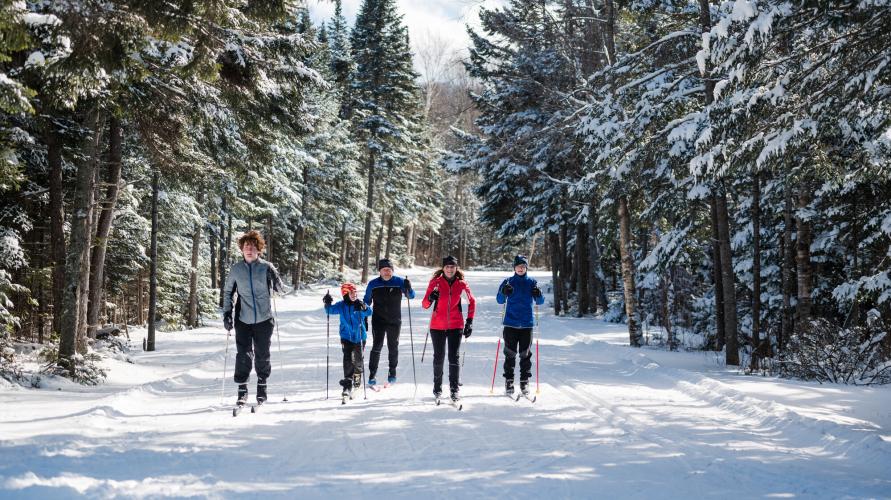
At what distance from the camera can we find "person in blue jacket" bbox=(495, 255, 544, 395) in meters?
9.13

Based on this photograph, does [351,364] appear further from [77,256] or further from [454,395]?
[77,256]

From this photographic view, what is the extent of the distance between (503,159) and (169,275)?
44.3 ft

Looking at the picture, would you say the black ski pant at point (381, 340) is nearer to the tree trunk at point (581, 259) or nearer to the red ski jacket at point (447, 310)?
the red ski jacket at point (447, 310)

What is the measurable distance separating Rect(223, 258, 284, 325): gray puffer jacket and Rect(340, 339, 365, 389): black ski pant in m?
1.46

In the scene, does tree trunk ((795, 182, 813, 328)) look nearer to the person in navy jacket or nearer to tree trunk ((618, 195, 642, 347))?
tree trunk ((618, 195, 642, 347))

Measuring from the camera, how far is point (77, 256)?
9672 millimetres

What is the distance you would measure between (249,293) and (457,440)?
344 centimetres

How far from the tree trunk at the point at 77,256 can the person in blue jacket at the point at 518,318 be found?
6.92 meters

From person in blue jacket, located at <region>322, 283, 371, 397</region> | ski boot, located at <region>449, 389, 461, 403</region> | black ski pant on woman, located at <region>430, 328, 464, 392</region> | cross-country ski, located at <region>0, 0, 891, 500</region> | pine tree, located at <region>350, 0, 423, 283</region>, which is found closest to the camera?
cross-country ski, located at <region>0, 0, 891, 500</region>

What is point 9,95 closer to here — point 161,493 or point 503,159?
point 161,493

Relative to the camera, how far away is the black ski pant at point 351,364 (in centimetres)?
880

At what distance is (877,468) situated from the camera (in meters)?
5.62

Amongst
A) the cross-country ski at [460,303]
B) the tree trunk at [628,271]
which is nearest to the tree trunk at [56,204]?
the cross-country ski at [460,303]

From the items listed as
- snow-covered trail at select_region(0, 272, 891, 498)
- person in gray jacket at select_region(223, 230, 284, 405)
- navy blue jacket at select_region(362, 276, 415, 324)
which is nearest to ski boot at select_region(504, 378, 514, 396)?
snow-covered trail at select_region(0, 272, 891, 498)
